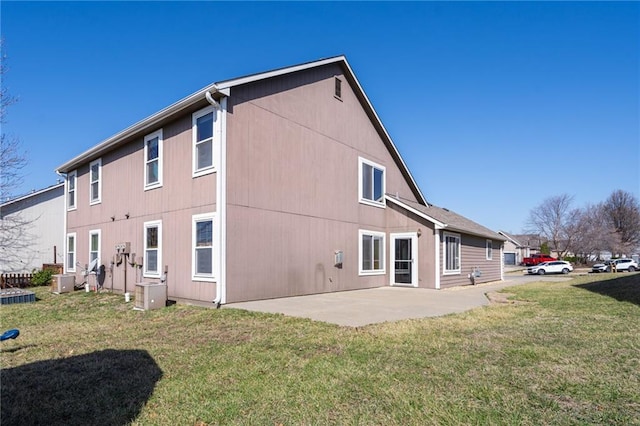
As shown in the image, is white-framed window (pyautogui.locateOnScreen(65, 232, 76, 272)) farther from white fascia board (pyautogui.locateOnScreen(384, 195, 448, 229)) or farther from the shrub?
white fascia board (pyautogui.locateOnScreen(384, 195, 448, 229))

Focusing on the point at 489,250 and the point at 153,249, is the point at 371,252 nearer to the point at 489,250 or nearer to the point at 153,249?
the point at 153,249

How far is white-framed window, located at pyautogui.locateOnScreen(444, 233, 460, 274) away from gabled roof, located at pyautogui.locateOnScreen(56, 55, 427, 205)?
11.5 feet

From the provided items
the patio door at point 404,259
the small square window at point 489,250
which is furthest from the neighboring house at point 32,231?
the small square window at point 489,250

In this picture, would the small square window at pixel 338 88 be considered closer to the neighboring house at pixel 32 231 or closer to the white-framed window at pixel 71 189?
the white-framed window at pixel 71 189

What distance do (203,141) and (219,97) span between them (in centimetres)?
131

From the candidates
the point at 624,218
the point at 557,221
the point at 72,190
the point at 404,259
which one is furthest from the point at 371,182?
the point at 624,218

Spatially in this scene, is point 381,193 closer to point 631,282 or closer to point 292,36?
point 292,36

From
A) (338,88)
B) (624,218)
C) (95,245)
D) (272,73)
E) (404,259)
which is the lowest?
(404,259)

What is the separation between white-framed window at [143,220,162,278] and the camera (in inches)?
458

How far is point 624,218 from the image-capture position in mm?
55531

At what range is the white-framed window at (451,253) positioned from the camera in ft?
52.0

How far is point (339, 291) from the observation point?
13633 mm

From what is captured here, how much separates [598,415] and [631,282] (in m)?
12.8

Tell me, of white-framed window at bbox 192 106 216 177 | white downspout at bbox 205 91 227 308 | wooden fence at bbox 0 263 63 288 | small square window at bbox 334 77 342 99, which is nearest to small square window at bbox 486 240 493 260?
small square window at bbox 334 77 342 99
